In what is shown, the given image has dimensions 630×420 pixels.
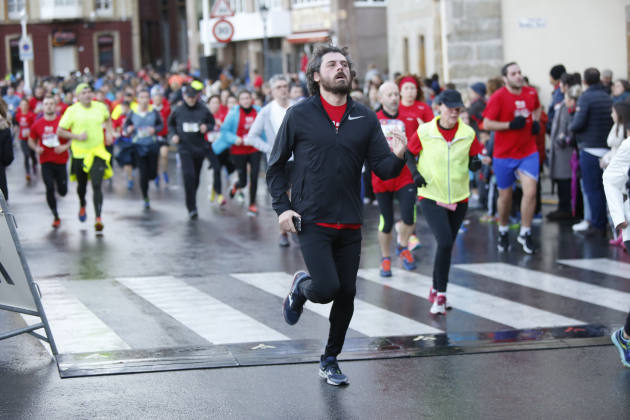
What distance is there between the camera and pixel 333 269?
6699 mm

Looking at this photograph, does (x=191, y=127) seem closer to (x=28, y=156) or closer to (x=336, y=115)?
(x=28, y=156)

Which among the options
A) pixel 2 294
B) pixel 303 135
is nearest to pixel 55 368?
pixel 2 294

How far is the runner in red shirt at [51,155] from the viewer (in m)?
15.1

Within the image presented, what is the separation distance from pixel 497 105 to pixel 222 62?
144ft

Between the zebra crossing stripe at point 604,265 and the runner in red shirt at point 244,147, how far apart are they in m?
5.87

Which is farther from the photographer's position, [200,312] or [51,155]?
[51,155]

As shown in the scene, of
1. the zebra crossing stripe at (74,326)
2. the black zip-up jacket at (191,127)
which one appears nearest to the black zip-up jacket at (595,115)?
the black zip-up jacket at (191,127)

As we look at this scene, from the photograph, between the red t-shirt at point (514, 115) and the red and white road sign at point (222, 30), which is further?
the red and white road sign at point (222, 30)

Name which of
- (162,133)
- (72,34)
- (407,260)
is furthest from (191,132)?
(72,34)

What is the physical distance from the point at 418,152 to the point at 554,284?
1.88 metres

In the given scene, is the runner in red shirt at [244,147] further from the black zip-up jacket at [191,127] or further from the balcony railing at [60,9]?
the balcony railing at [60,9]

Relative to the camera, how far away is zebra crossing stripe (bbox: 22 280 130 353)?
798cm

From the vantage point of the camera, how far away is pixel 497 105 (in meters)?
11.8

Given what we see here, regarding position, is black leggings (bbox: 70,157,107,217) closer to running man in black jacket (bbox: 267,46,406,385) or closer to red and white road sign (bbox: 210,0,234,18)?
running man in black jacket (bbox: 267,46,406,385)
